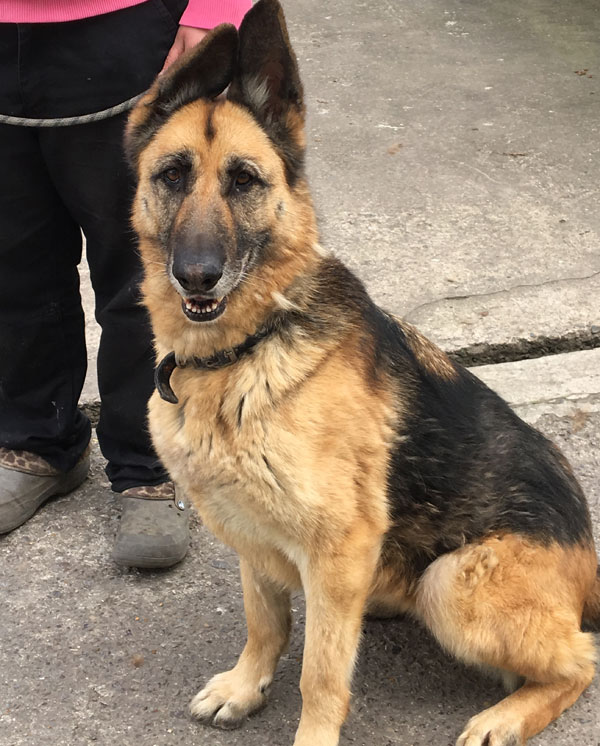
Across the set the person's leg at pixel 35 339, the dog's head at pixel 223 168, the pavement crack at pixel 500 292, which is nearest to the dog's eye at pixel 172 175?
the dog's head at pixel 223 168

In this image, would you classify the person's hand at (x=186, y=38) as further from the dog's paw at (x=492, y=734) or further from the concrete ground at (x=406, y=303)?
the dog's paw at (x=492, y=734)

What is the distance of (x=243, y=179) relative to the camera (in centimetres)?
243

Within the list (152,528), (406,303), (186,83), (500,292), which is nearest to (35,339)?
(152,528)

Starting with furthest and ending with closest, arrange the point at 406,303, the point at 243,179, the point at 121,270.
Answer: the point at 406,303 → the point at 121,270 → the point at 243,179

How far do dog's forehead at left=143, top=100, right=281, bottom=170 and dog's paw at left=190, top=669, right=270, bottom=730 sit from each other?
57.6 inches

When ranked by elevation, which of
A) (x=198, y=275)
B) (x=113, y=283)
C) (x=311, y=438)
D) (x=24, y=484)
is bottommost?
(x=24, y=484)

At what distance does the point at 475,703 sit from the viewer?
2760 mm

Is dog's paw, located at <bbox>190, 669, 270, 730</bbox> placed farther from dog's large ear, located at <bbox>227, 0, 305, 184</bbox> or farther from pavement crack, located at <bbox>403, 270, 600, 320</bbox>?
pavement crack, located at <bbox>403, 270, 600, 320</bbox>

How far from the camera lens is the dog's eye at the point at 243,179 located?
242 cm

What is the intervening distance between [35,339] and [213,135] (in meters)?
1.31

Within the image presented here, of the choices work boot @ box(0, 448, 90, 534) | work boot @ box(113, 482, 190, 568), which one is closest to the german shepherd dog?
work boot @ box(113, 482, 190, 568)

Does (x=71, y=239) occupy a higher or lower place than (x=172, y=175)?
lower

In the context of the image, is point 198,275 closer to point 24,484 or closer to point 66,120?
point 66,120

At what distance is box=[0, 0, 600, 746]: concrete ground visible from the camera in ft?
9.02
